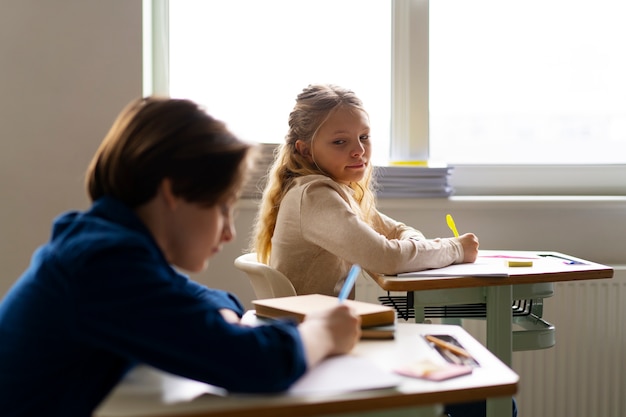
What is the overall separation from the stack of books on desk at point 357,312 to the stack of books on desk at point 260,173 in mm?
1537

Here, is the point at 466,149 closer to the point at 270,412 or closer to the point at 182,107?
the point at 182,107

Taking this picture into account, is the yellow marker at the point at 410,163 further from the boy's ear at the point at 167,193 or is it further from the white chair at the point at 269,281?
the boy's ear at the point at 167,193

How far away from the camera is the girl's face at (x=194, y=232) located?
113 cm

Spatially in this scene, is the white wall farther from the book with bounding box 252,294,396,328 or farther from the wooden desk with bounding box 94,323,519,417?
the wooden desk with bounding box 94,323,519,417

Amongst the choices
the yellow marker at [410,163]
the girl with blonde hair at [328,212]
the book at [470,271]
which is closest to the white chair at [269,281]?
the girl with blonde hair at [328,212]

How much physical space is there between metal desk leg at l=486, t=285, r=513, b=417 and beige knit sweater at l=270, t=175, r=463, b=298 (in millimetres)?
230

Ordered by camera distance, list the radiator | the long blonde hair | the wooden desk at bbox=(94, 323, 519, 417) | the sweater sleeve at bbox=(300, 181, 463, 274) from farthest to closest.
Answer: the radiator < the long blonde hair < the sweater sleeve at bbox=(300, 181, 463, 274) < the wooden desk at bbox=(94, 323, 519, 417)

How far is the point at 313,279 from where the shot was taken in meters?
2.15

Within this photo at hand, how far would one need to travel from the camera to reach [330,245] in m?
2.06

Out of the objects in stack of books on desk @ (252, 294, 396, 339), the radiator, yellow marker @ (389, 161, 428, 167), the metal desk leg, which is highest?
yellow marker @ (389, 161, 428, 167)

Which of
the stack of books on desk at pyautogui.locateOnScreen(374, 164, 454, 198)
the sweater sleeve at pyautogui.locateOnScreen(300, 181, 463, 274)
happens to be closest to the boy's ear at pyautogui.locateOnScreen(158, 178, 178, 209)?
the sweater sleeve at pyautogui.locateOnScreen(300, 181, 463, 274)

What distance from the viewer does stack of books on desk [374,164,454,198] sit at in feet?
9.77

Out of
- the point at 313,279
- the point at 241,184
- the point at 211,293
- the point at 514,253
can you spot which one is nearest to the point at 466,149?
the point at 514,253

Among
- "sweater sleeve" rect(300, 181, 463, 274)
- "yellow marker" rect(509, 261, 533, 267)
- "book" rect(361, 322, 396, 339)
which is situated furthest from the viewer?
"yellow marker" rect(509, 261, 533, 267)
